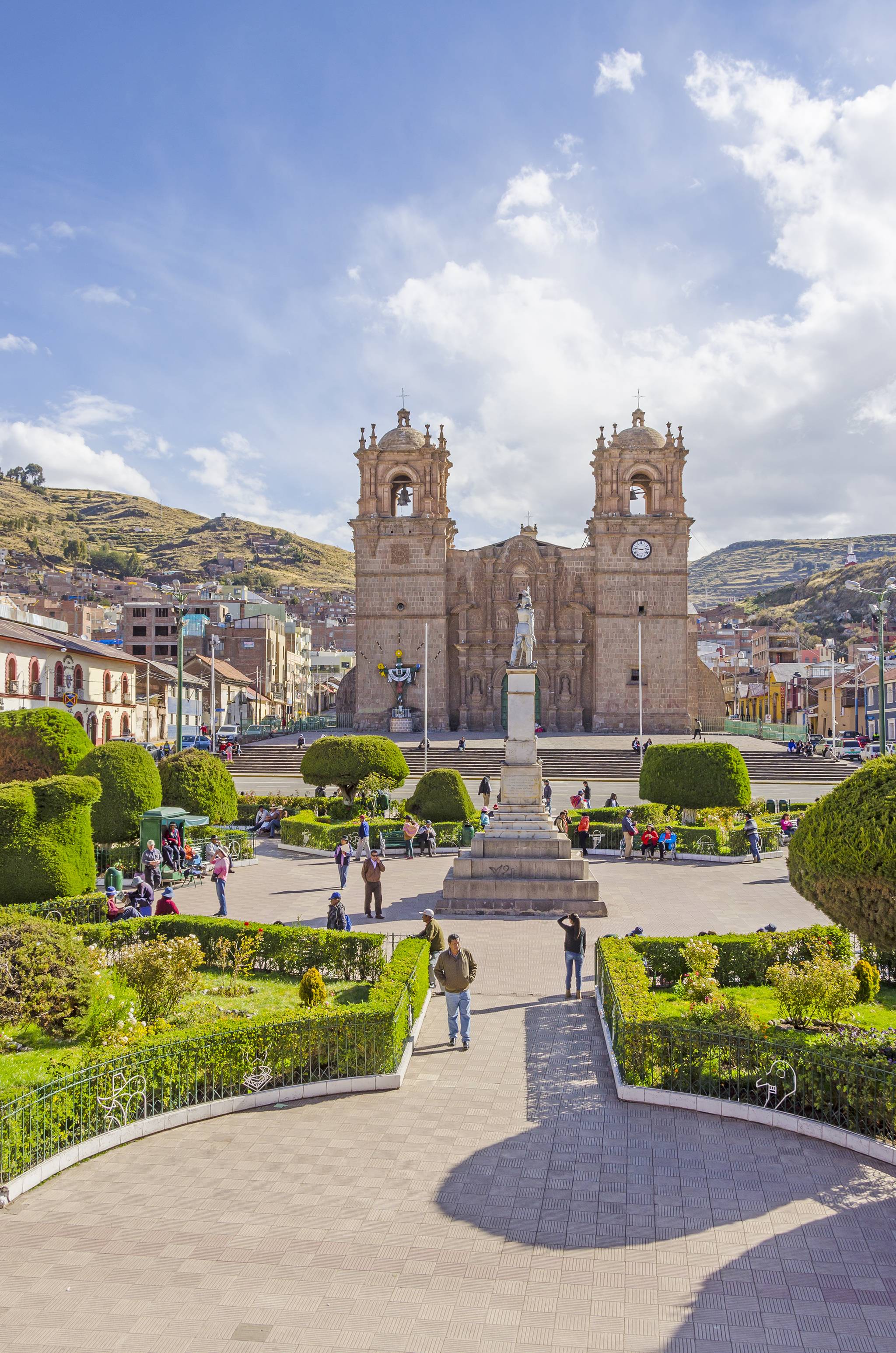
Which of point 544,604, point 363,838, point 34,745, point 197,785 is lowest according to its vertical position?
point 363,838

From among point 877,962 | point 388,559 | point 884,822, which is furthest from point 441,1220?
point 388,559

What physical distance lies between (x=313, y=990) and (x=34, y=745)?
12.3 meters

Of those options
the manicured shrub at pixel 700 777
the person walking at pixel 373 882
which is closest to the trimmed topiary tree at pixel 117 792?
Answer: the person walking at pixel 373 882

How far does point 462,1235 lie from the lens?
604cm

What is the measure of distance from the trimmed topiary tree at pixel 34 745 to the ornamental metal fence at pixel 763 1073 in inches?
575

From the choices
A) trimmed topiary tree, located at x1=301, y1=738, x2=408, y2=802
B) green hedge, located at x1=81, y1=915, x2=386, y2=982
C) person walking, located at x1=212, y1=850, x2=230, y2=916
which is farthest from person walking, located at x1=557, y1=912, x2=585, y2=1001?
trimmed topiary tree, located at x1=301, y1=738, x2=408, y2=802

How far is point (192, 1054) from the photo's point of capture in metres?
8.09

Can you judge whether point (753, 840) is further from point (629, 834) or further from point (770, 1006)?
point (770, 1006)

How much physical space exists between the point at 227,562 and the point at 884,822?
162778 millimetres

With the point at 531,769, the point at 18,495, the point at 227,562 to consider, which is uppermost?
the point at 18,495

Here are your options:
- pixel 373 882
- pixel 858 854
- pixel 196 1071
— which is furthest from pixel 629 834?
pixel 196 1071

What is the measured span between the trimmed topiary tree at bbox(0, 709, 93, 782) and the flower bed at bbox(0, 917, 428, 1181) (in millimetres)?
12606

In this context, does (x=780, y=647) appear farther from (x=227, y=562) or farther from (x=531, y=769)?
(x=227, y=562)

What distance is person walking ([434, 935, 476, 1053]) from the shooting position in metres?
9.59
